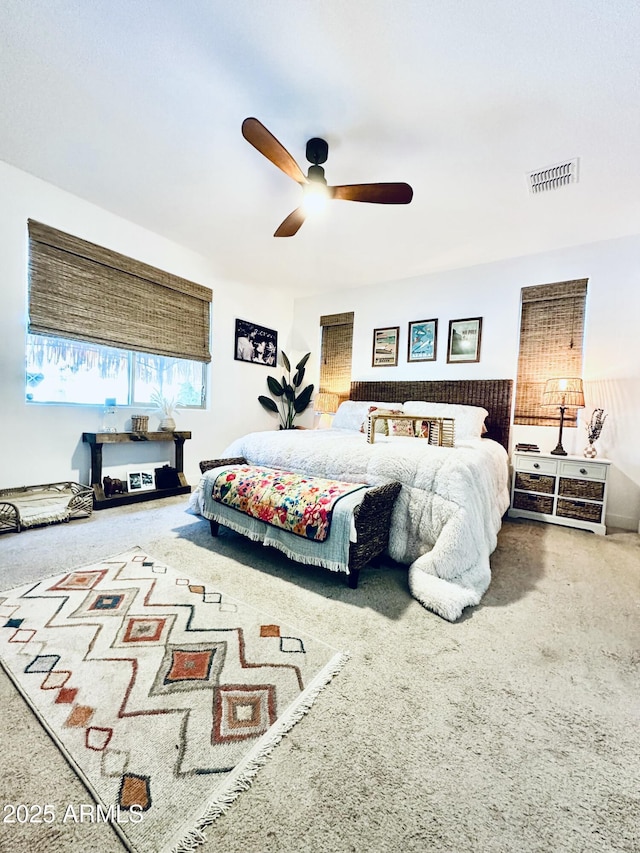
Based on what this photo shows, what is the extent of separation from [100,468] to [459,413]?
11.6ft

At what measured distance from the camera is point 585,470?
2963mm

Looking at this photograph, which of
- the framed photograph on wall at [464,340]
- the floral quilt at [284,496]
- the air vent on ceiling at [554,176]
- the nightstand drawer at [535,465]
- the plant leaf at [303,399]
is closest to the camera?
the floral quilt at [284,496]

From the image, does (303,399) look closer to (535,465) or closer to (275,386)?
(275,386)

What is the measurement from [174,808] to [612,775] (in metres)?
1.14

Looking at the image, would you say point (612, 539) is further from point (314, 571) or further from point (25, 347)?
point (25, 347)

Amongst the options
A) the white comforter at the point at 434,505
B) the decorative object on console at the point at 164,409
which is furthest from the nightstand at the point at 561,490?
the decorative object on console at the point at 164,409

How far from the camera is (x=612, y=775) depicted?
944mm

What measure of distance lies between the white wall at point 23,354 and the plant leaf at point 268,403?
643 mm

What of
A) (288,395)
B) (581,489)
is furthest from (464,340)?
(288,395)

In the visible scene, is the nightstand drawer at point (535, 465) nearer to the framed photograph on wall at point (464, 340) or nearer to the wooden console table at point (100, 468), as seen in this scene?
the framed photograph on wall at point (464, 340)

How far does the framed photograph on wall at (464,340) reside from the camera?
3935 millimetres

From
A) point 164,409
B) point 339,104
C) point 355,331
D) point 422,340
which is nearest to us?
point 339,104

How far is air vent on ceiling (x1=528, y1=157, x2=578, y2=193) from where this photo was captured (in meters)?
2.36

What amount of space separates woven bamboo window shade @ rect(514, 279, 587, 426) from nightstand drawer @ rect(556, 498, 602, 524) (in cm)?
85
